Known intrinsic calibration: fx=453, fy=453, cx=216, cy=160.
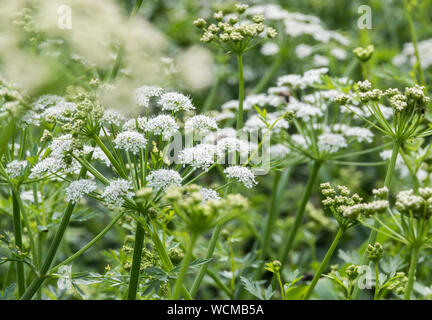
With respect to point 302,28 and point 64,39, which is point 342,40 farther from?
point 64,39

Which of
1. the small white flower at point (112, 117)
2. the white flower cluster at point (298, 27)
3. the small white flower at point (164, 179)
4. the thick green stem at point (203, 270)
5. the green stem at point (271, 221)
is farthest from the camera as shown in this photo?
the white flower cluster at point (298, 27)

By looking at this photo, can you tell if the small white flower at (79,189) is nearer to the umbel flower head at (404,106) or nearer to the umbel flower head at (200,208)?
the umbel flower head at (200,208)

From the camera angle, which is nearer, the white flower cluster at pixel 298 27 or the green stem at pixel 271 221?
the green stem at pixel 271 221

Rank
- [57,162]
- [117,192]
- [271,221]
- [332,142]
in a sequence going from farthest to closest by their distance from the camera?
1. [271,221]
2. [332,142]
3. [57,162]
4. [117,192]

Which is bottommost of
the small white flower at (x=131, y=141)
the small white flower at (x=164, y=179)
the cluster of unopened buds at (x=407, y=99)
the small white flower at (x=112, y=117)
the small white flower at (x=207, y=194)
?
the small white flower at (x=207, y=194)

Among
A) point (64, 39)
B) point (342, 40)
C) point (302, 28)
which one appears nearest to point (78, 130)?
point (64, 39)

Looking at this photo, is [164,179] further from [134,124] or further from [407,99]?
[407,99]

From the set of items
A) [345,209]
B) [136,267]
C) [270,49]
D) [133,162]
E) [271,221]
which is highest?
[270,49]

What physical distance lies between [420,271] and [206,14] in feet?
7.44

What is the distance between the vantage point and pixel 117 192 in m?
1.27

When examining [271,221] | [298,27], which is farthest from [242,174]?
[298,27]

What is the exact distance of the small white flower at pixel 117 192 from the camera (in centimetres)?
126

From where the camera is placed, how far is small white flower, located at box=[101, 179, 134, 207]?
1.26 metres

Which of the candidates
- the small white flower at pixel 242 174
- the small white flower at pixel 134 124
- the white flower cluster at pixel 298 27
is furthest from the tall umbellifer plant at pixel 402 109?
the white flower cluster at pixel 298 27
